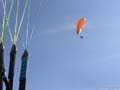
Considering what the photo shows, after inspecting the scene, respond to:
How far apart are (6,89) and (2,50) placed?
5.22m

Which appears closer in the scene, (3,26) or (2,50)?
(3,26)

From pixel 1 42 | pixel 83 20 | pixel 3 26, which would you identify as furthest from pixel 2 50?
pixel 83 20

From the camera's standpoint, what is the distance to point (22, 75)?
57312mm

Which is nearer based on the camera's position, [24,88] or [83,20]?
[24,88]

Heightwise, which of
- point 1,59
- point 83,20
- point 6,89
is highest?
point 83,20

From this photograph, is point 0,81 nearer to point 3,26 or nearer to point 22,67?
point 22,67

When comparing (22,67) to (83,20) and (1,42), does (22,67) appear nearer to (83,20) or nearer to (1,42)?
(1,42)

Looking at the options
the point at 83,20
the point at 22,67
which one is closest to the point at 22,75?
the point at 22,67

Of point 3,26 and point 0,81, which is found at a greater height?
point 3,26

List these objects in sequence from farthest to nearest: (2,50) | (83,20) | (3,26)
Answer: (83,20), (2,50), (3,26)

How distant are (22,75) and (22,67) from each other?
1024mm

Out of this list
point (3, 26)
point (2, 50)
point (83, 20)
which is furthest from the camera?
point (83, 20)

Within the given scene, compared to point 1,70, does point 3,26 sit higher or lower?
higher

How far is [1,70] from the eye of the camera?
2281 inches
